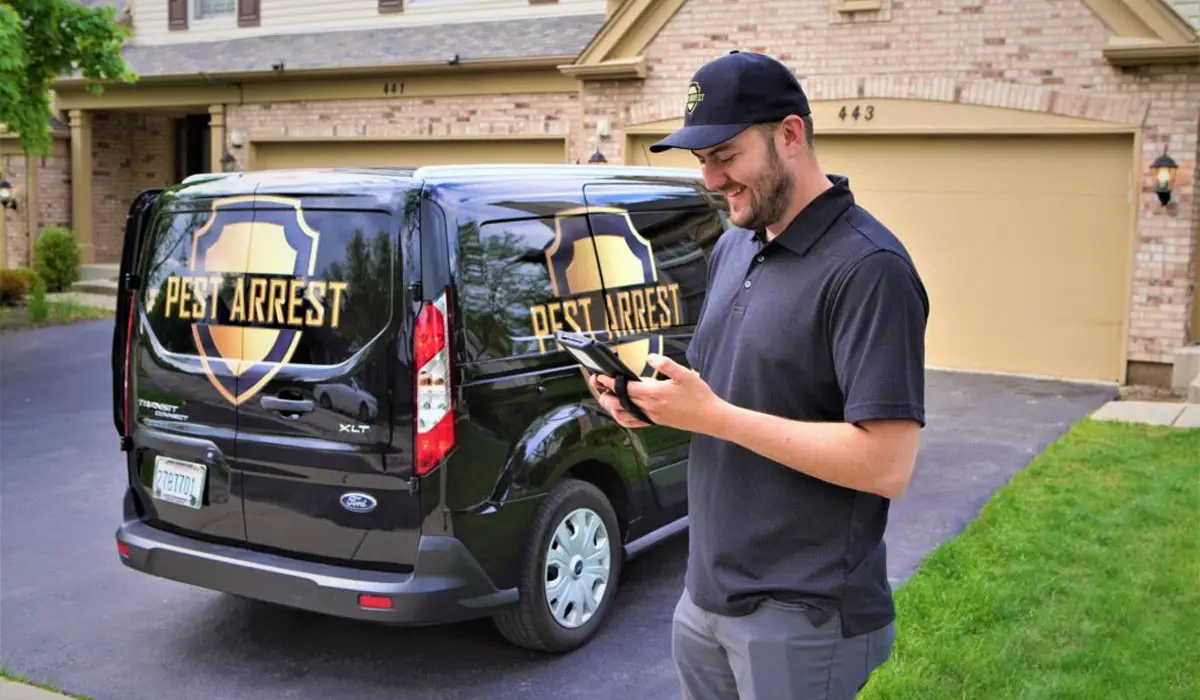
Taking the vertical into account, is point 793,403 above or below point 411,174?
below

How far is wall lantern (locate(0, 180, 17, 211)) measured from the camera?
66.3ft

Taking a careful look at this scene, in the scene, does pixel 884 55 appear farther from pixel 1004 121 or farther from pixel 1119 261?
pixel 1119 261

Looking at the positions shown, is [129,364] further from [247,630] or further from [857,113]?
[857,113]

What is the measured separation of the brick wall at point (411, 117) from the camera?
1577 centimetres

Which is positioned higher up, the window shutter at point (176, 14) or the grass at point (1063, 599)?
the window shutter at point (176, 14)

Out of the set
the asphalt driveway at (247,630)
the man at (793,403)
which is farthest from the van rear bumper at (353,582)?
the man at (793,403)

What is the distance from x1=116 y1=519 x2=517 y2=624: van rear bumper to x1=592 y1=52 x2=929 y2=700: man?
6.49ft

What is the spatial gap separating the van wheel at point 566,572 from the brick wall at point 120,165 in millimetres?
19073

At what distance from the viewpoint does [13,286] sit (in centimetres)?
1772

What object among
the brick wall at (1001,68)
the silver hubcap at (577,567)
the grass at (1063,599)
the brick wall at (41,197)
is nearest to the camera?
the grass at (1063,599)

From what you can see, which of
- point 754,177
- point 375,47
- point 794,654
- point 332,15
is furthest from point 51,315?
point 794,654

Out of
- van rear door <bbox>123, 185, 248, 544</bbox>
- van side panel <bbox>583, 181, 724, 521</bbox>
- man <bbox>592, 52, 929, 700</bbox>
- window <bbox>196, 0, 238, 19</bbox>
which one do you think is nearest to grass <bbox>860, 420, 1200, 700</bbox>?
van side panel <bbox>583, 181, 724, 521</bbox>

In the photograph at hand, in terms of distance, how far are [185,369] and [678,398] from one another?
124 inches

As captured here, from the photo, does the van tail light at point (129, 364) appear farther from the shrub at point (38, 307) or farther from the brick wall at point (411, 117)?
the shrub at point (38, 307)
